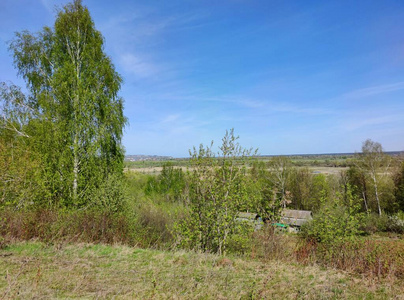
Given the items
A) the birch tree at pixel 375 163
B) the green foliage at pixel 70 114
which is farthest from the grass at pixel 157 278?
the birch tree at pixel 375 163

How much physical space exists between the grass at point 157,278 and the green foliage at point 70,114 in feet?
13.3

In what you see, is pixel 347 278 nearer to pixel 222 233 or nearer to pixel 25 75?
pixel 222 233

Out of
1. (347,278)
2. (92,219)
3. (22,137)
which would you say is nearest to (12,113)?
(22,137)

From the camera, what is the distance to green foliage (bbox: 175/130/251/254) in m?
9.10

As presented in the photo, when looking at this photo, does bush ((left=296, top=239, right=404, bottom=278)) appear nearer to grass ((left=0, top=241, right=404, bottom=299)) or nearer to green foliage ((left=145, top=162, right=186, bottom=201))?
grass ((left=0, top=241, right=404, bottom=299))

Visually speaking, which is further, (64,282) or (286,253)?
(286,253)

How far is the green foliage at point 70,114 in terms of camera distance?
1138 centimetres

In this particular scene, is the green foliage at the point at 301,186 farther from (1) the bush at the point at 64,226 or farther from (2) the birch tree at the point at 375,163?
(1) the bush at the point at 64,226

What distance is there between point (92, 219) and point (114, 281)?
5618 millimetres

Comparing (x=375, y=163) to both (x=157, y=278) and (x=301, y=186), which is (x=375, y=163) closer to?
(x=301, y=186)

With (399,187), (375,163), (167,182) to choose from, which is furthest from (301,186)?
(167,182)

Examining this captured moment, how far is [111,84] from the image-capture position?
14.2 meters

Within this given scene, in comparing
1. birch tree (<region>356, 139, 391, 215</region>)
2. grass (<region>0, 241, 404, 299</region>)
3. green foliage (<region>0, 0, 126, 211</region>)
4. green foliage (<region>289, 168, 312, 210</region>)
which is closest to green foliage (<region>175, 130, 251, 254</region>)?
grass (<region>0, 241, 404, 299</region>)

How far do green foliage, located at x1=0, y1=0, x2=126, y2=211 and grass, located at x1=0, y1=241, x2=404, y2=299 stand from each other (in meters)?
4.06
